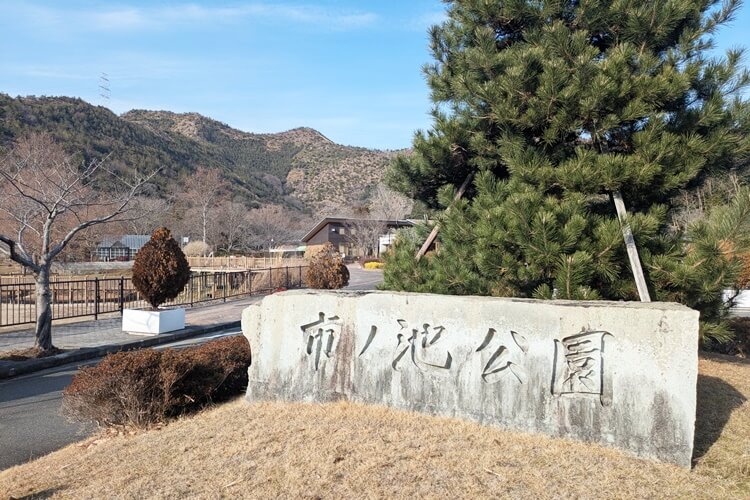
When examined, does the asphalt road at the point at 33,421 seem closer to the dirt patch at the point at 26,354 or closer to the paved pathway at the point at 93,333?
the dirt patch at the point at 26,354

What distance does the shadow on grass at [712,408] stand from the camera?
4.47 metres

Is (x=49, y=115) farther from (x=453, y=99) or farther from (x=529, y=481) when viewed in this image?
(x=529, y=481)

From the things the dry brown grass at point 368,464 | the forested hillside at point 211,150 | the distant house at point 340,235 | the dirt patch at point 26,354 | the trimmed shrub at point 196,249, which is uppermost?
the forested hillside at point 211,150

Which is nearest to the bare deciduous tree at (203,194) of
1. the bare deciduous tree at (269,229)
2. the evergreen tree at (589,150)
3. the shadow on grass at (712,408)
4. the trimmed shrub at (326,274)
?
the bare deciduous tree at (269,229)

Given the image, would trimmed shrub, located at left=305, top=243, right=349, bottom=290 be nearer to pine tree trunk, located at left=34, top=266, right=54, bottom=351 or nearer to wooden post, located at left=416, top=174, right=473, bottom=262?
pine tree trunk, located at left=34, top=266, right=54, bottom=351

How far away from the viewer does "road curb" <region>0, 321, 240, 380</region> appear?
9.16 meters

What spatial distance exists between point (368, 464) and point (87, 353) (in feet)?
28.6

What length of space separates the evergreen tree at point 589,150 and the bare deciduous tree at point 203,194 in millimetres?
46536

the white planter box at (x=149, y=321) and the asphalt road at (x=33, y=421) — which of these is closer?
the asphalt road at (x=33, y=421)

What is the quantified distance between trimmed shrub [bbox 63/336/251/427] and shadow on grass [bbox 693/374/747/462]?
15.2 ft

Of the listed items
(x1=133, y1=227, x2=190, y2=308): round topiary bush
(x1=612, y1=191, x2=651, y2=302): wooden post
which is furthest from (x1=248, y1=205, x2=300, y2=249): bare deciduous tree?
(x1=612, y1=191, x2=651, y2=302): wooden post

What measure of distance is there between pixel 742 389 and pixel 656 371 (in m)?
2.82

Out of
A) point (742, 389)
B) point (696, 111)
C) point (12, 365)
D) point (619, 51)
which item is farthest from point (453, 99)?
point (12, 365)

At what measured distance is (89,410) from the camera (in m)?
5.48
